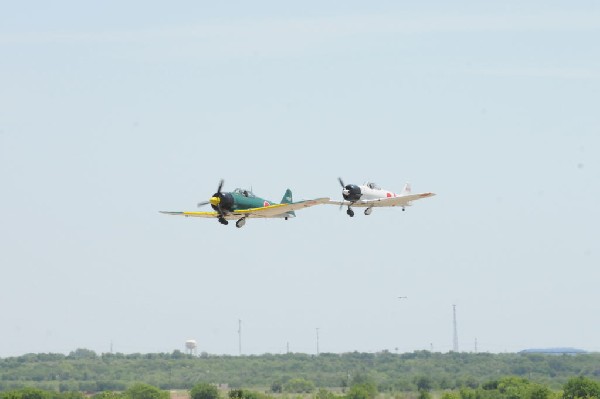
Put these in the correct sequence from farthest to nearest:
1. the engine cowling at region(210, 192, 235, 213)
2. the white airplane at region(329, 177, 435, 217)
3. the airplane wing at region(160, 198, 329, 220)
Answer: the white airplane at region(329, 177, 435, 217) → the airplane wing at region(160, 198, 329, 220) → the engine cowling at region(210, 192, 235, 213)

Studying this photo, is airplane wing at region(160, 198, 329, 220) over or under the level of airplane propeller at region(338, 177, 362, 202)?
under

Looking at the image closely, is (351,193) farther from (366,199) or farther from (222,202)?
(222,202)

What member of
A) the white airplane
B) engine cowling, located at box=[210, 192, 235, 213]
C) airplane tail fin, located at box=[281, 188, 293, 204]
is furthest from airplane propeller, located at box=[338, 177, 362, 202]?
engine cowling, located at box=[210, 192, 235, 213]

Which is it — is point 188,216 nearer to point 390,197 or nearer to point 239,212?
point 239,212

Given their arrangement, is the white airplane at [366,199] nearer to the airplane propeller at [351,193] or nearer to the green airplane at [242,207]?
the airplane propeller at [351,193]

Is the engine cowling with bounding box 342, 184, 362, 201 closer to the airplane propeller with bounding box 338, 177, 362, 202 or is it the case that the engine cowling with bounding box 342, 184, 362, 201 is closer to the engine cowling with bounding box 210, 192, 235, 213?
the airplane propeller with bounding box 338, 177, 362, 202

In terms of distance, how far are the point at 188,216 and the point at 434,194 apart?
22.7 meters

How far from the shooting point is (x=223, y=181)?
11775 centimetres

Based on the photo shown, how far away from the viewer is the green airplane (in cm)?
11459

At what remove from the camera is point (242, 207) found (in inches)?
4572

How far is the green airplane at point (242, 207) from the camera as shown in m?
115

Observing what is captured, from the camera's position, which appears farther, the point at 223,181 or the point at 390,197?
the point at 390,197

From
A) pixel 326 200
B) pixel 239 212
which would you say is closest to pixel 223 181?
pixel 239 212

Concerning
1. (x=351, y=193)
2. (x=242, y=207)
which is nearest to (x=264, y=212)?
(x=242, y=207)
